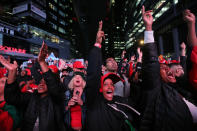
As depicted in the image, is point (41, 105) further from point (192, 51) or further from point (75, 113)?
point (192, 51)

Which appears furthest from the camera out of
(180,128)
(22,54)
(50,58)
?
(22,54)

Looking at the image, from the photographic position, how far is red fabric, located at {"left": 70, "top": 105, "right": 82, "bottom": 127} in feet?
7.41

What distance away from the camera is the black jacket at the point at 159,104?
3.78 feet

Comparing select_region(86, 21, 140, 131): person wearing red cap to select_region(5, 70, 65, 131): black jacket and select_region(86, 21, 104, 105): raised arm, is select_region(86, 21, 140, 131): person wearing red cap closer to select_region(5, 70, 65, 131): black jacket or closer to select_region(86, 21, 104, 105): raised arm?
select_region(86, 21, 104, 105): raised arm

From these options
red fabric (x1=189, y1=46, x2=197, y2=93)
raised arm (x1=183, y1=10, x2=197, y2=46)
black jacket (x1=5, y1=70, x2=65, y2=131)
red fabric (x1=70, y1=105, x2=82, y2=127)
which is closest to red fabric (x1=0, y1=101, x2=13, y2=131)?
black jacket (x1=5, y1=70, x2=65, y2=131)

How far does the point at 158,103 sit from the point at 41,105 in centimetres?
195

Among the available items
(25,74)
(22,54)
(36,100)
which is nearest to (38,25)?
(22,54)

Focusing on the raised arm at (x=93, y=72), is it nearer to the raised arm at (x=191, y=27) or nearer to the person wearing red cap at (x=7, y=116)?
the raised arm at (x=191, y=27)

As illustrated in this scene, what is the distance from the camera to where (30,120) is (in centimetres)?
201

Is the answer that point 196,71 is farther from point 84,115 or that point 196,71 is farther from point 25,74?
point 25,74

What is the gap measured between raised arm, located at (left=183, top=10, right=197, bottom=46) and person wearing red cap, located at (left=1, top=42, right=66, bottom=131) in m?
2.10

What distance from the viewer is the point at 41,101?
2.15 meters

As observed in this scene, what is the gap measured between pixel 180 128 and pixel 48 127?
1.94 meters

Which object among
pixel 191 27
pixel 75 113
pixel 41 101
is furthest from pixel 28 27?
pixel 191 27
